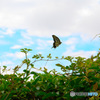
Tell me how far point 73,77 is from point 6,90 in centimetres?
130

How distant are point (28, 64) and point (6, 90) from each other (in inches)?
27.7

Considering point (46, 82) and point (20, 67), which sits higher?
point (20, 67)

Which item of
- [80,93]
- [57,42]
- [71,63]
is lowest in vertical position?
[80,93]

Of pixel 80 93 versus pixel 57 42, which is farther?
pixel 57 42

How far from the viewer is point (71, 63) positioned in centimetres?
292

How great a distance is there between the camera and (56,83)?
2.97 m

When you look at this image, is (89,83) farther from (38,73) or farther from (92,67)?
(38,73)

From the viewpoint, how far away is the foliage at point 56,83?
2746 millimetres

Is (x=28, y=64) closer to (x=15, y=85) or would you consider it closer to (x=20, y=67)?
(x=20, y=67)

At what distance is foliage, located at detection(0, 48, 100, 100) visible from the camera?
275 cm

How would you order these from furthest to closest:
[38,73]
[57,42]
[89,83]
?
[57,42]
[38,73]
[89,83]

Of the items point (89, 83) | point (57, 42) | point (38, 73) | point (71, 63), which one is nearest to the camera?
point (89, 83)

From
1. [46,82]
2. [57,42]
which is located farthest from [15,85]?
[57,42]

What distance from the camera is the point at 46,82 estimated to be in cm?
309
